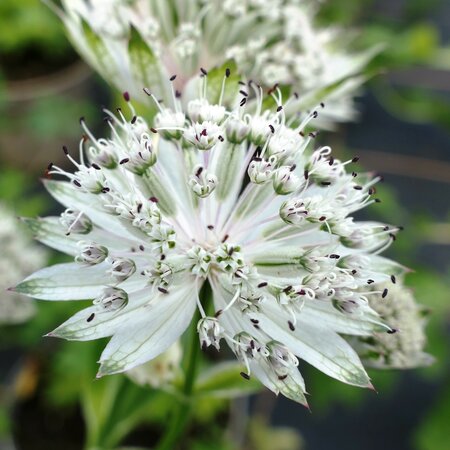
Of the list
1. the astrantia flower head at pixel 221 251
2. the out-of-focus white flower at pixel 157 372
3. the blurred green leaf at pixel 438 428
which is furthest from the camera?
the blurred green leaf at pixel 438 428

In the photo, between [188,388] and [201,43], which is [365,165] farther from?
[188,388]

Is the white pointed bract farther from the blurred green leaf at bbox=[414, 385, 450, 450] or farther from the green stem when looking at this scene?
the blurred green leaf at bbox=[414, 385, 450, 450]

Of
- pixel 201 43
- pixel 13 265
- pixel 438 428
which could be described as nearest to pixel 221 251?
pixel 201 43

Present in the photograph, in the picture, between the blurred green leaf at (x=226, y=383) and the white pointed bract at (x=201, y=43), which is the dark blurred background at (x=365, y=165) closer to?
the white pointed bract at (x=201, y=43)

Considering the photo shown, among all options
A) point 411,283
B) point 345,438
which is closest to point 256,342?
point 411,283

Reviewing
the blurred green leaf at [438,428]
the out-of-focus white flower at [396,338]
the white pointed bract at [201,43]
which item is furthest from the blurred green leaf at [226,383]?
the blurred green leaf at [438,428]

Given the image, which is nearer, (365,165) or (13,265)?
(13,265)

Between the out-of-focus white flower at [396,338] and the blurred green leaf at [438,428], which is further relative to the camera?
the blurred green leaf at [438,428]
